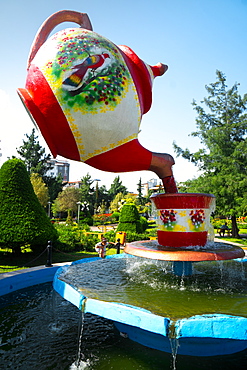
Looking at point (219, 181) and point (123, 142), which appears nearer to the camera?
point (123, 142)

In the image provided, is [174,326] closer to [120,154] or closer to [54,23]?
[120,154]

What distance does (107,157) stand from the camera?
4516 millimetres

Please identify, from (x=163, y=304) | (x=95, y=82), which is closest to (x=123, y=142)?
(x=95, y=82)

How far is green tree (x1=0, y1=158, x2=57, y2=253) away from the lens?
10.1 meters

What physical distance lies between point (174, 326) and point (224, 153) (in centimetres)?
2047

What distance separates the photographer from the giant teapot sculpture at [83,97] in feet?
13.2

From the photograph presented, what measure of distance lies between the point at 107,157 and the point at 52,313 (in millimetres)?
3385

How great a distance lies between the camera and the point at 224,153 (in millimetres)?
21984

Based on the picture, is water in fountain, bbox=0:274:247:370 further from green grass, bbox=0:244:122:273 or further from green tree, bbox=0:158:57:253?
green tree, bbox=0:158:57:253

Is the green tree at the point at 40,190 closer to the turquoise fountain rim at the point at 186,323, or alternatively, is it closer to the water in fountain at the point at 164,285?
the water in fountain at the point at 164,285

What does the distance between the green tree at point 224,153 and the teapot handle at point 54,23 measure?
1677cm

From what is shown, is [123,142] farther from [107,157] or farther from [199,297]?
[199,297]

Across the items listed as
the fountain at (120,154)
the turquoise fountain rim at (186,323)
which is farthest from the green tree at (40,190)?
the turquoise fountain rim at (186,323)

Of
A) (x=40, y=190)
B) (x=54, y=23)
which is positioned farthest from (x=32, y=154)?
(x=54, y=23)
